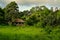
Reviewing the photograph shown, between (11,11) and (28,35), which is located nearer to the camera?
(28,35)

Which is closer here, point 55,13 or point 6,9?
point 55,13

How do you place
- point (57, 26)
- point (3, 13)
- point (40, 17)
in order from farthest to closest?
point (3, 13), point (40, 17), point (57, 26)

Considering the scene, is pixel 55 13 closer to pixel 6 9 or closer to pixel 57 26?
pixel 57 26

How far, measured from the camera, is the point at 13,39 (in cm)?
1505

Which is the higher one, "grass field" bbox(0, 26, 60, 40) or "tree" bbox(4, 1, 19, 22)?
"tree" bbox(4, 1, 19, 22)

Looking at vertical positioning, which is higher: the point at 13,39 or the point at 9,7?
the point at 9,7

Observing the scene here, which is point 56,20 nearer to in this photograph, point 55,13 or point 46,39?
point 55,13

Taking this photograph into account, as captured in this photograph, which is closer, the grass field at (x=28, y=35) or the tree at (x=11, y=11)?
the grass field at (x=28, y=35)

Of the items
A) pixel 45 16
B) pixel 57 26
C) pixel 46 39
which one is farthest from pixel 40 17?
pixel 46 39

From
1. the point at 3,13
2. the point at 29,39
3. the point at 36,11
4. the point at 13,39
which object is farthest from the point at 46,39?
the point at 3,13

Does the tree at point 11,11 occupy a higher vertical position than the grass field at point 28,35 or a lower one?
higher

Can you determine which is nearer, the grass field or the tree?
the grass field

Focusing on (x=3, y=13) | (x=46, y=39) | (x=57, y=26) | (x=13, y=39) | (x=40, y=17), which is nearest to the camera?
(x=13, y=39)

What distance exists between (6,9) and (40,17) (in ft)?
76.2
